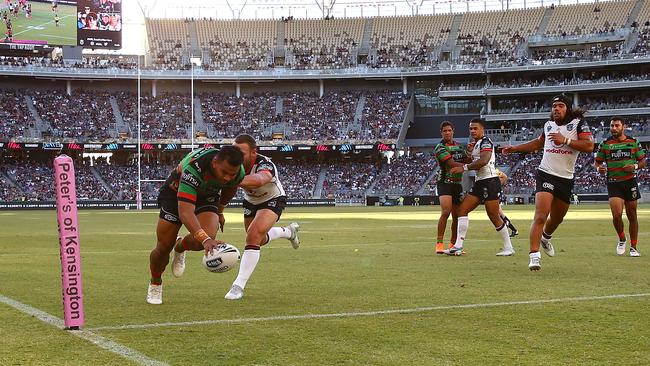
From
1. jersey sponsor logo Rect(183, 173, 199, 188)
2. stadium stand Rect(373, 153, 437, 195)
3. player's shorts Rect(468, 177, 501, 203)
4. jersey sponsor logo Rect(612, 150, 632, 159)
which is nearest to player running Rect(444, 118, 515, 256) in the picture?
player's shorts Rect(468, 177, 501, 203)

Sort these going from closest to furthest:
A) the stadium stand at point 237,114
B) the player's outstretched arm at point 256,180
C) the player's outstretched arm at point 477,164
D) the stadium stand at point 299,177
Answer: the player's outstretched arm at point 256,180 < the player's outstretched arm at point 477,164 < the stadium stand at point 299,177 < the stadium stand at point 237,114

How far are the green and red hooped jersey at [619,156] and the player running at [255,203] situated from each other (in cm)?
688

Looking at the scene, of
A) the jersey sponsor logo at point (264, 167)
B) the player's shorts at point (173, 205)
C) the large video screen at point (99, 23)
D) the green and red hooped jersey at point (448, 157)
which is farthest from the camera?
the large video screen at point (99, 23)

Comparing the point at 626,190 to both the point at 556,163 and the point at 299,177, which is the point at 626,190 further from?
the point at 299,177

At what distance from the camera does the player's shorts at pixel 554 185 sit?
1207 centimetres

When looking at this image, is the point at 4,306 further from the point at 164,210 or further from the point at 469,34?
the point at 469,34

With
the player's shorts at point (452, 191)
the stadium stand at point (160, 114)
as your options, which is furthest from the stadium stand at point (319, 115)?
the player's shorts at point (452, 191)

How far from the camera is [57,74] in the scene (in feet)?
251

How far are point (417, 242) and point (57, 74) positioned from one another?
6354 cm

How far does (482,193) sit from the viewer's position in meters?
15.3

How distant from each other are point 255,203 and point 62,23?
6218 cm

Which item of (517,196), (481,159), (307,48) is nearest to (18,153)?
(307,48)

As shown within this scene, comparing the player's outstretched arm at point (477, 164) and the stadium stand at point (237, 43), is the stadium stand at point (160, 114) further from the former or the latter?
the player's outstretched arm at point (477, 164)

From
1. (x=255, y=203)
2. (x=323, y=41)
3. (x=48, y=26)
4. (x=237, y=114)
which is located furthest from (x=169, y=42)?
(x=255, y=203)
